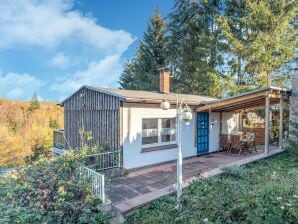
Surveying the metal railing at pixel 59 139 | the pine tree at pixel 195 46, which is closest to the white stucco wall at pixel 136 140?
Result: the metal railing at pixel 59 139

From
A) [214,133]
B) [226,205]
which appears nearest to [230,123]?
[214,133]

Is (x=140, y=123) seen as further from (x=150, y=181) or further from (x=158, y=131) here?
(x=150, y=181)

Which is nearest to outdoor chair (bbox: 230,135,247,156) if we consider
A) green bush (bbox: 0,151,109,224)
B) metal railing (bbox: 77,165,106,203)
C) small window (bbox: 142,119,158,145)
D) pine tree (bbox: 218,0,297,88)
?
small window (bbox: 142,119,158,145)

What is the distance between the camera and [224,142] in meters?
11.7

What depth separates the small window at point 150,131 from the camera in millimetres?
8759

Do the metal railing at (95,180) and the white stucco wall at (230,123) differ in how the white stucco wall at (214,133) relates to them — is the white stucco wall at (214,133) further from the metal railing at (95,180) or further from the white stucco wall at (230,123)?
the metal railing at (95,180)

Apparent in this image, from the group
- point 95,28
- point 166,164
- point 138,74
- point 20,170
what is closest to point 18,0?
point 95,28

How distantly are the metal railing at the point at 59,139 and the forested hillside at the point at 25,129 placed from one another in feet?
3.35

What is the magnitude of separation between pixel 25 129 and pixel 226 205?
12.2 m

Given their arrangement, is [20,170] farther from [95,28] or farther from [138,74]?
[138,74]

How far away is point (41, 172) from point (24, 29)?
9.05 meters

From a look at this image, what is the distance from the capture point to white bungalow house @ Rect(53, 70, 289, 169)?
810 centimetres

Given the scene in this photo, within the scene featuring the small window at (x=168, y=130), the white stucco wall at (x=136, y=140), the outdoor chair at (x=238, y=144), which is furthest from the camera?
the outdoor chair at (x=238, y=144)

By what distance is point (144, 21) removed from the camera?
23.4 m
